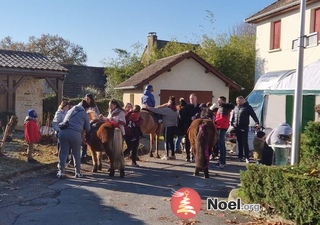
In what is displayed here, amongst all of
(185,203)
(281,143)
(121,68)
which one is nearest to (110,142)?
(185,203)

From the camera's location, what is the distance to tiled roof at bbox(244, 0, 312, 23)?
19620 millimetres

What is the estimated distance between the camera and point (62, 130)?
9.75 metres

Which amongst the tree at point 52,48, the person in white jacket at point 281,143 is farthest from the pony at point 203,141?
the tree at point 52,48

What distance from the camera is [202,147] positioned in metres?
9.67

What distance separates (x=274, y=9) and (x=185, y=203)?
1545 centimetres

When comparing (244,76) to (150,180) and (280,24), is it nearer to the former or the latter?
(280,24)

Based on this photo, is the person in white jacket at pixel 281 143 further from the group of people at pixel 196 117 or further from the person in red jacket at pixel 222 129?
the group of people at pixel 196 117

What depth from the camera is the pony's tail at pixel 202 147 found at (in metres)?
9.67

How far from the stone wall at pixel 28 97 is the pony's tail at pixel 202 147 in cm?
1399

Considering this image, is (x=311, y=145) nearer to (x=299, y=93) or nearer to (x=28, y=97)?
(x=299, y=93)

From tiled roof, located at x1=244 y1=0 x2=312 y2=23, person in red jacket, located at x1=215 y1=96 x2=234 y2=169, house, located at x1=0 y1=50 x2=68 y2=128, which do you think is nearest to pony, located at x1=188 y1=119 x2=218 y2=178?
person in red jacket, located at x1=215 y1=96 x2=234 y2=169

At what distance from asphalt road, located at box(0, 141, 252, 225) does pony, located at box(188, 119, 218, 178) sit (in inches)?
15.0

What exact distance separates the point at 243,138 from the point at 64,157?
5173 mm

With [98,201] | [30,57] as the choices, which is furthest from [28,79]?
[98,201]
